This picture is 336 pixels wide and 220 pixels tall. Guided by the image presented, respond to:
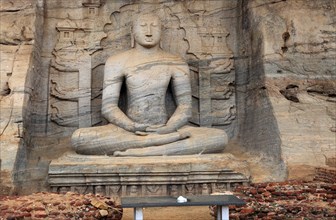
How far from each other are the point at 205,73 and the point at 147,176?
9.48 feet

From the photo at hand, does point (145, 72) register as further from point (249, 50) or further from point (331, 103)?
point (331, 103)

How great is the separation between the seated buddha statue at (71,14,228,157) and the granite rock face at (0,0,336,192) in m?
0.54

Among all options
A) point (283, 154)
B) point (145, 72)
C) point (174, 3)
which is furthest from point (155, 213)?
point (174, 3)

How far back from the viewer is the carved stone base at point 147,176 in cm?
645

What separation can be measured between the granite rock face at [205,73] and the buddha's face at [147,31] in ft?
2.52

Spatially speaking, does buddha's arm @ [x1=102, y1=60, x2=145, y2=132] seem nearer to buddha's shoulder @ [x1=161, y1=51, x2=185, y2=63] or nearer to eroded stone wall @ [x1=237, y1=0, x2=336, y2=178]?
buddha's shoulder @ [x1=161, y1=51, x2=185, y2=63]

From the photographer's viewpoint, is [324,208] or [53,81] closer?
[324,208]

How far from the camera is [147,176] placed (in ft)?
21.2

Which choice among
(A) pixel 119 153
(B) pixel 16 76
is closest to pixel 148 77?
(A) pixel 119 153

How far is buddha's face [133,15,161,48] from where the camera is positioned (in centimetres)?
800

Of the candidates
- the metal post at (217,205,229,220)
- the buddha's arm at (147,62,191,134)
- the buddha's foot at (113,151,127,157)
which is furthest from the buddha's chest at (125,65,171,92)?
the metal post at (217,205,229,220)

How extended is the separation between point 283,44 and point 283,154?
201 centimetres

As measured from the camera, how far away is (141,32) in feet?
26.3

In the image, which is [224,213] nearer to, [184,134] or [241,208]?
[241,208]
